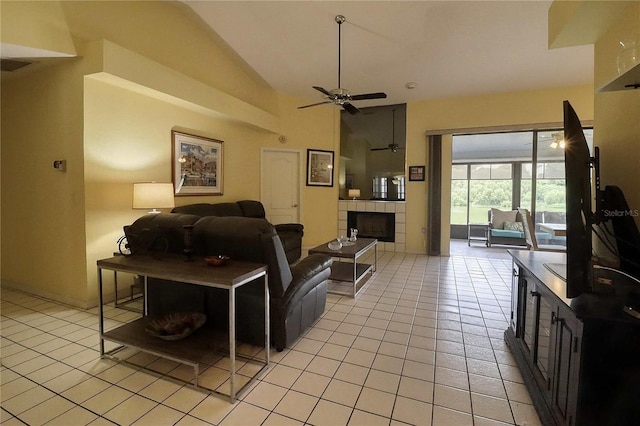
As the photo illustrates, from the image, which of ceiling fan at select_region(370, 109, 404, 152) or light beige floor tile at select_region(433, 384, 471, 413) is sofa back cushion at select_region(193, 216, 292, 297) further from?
ceiling fan at select_region(370, 109, 404, 152)

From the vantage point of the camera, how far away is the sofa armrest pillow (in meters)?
6.92

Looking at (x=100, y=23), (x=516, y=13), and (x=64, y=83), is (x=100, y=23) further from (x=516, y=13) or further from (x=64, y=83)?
(x=516, y=13)

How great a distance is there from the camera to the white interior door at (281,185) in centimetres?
613

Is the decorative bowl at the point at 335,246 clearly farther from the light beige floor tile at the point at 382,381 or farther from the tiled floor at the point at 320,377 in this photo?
the light beige floor tile at the point at 382,381

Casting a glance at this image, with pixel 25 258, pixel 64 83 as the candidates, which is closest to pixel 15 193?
pixel 25 258

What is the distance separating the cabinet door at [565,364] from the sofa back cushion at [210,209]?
3923 mm

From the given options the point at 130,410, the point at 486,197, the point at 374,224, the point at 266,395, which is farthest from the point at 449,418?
the point at 486,197

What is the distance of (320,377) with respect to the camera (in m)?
2.01

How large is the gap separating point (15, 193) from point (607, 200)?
18.7 feet

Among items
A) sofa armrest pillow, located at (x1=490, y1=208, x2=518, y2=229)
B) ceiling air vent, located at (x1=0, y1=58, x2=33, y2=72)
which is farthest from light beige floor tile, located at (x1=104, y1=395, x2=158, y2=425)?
sofa armrest pillow, located at (x1=490, y1=208, x2=518, y2=229)

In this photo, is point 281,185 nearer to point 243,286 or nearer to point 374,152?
point 374,152

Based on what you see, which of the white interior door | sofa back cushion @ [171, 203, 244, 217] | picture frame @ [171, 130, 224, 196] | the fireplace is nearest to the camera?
sofa back cushion @ [171, 203, 244, 217]

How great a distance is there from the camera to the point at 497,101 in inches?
219

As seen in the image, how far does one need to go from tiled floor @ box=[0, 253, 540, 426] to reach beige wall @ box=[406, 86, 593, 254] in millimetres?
3187
